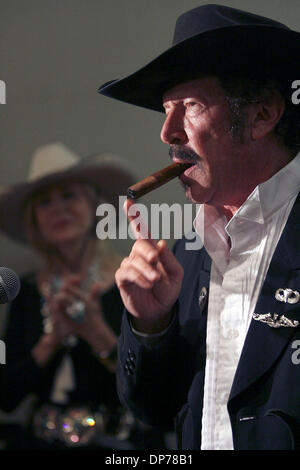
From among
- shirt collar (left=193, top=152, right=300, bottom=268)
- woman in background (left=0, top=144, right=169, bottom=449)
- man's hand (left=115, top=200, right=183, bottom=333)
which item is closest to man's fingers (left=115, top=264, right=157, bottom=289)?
man's hand (left=115, top=200, right=183, bottom=333)

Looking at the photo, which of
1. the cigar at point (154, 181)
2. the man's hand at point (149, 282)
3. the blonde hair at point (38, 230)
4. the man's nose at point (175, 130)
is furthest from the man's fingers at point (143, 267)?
the blonde hair at point (38, 230)

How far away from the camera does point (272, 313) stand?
1.42 meters

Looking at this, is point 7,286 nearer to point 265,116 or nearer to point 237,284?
point 237,284

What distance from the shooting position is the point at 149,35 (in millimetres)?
2734

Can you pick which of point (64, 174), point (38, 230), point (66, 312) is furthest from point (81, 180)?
point (66, 312)

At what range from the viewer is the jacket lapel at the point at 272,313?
139 cm

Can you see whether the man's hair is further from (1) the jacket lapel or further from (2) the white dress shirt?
(1) the jacket lapel

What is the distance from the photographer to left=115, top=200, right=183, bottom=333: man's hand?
4.52 ft

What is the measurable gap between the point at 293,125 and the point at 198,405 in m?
0.74

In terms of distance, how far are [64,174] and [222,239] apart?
1592mm

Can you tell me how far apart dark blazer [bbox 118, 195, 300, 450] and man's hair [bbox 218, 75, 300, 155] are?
216 mm

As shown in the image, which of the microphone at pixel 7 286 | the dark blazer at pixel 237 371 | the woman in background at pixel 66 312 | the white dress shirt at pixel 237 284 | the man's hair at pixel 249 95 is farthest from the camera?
the woman in background at pixel 66 312

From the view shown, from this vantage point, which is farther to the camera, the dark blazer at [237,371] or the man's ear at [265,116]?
the man's ear at [265,116]

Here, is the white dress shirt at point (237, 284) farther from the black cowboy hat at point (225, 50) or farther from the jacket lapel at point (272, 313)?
the black cowboy hat at point (225, 50)
